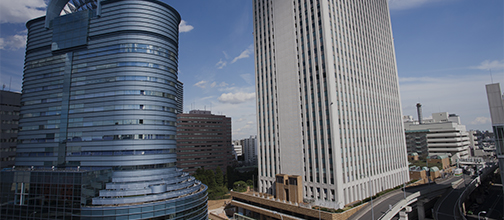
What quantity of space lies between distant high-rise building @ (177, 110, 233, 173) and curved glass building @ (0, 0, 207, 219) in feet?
268

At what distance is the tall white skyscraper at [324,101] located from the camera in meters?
61.9

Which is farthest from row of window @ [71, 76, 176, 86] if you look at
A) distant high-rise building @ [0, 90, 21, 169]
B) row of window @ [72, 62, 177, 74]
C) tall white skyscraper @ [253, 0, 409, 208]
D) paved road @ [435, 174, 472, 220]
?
paved road @ [435, 174, 472, 220]

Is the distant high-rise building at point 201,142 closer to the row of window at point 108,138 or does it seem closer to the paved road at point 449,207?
the row of window at point 108,138

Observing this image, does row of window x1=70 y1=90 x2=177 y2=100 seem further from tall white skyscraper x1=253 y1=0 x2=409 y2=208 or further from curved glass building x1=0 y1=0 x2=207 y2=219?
tall white skyscraper x1=253 y1=0 x2=409 y2=208

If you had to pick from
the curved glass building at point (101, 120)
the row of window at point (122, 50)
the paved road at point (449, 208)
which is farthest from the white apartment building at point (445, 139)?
the row of window at point (122, 50)

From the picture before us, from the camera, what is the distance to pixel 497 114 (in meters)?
40.2

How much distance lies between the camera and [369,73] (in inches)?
3187

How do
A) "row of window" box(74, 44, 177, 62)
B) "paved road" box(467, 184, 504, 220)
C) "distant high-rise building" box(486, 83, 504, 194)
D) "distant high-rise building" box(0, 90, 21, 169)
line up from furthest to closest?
"distant high-rise building" box(0, 90, 21, 169), "paved road" box(467, 184, 504, 220), "row of window" box(74, 44, 177, 62), "distant high-rise building" box(486, 83, 504, 194)

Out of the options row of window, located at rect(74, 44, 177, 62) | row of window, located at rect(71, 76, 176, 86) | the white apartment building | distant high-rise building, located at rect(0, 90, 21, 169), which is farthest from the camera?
the white apartment building

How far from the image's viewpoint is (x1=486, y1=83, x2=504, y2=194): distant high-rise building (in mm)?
39438

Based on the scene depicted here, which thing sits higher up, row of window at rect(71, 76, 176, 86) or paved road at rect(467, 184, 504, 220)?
row of window at rect(71, 76, 176, 86)

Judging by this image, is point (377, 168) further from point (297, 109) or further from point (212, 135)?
point (212, 135)

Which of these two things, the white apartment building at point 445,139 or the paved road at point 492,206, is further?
the white apartment building at point 445,139

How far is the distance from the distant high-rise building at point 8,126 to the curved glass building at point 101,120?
74.0 ft
